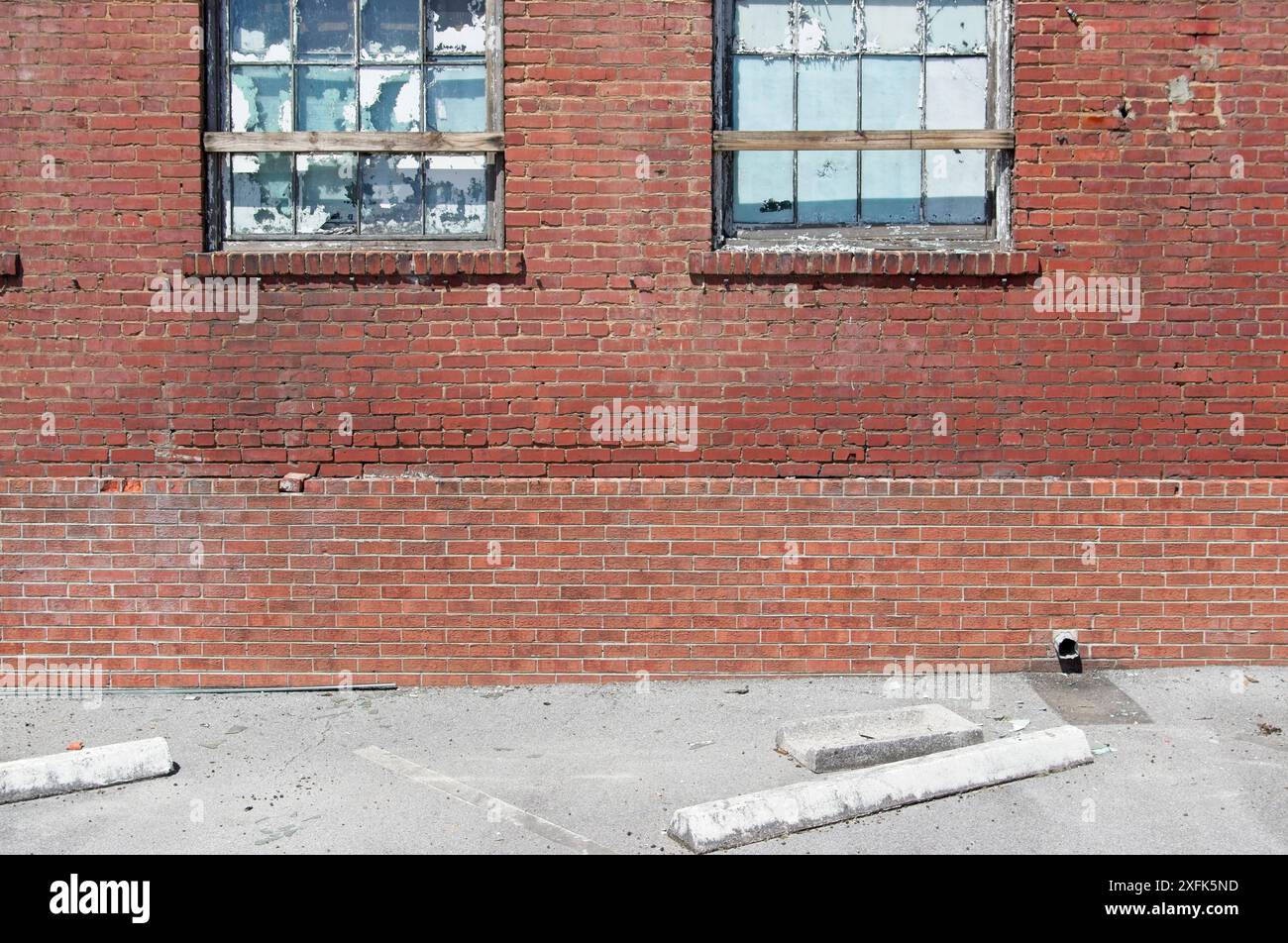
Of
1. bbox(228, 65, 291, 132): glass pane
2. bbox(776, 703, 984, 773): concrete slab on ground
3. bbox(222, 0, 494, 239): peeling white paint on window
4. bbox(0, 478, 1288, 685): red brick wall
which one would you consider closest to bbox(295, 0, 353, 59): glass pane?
bbox(222, 0, 494, 239): peeling white paint on window

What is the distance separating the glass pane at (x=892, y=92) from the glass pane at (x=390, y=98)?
2408 millimetres

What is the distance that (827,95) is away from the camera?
600 centimetres

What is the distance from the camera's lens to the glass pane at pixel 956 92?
19.6 feet

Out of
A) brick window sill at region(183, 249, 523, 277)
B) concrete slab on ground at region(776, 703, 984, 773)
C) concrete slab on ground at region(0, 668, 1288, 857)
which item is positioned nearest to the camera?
concrete slab on ground at region(0, 668, 1288, 857)

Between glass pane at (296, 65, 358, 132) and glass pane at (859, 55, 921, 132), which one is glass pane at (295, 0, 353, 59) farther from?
glass pane at (859, 55, 921, 132)

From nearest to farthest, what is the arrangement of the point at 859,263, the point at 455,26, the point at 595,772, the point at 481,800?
the point at 481,800
the point at 595,772
the point at 859,263
the point at 455,26

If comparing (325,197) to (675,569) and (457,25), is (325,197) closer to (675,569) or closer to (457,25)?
(457,25)

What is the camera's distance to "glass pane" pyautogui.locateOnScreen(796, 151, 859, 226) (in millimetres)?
6020

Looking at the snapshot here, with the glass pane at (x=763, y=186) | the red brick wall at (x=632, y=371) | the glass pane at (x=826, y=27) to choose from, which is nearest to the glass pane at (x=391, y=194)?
the red brick wall at (x=632, y=371)

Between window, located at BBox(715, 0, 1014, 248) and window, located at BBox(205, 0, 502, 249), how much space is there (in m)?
1.33

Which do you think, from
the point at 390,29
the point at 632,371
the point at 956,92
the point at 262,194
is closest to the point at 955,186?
the point at 956,92

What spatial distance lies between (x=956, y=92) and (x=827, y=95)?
689 millimetres

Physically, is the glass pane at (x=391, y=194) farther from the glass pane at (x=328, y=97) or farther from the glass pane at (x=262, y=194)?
the glass pane at (x=262, y=194)

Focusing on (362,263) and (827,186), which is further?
(827,186)
